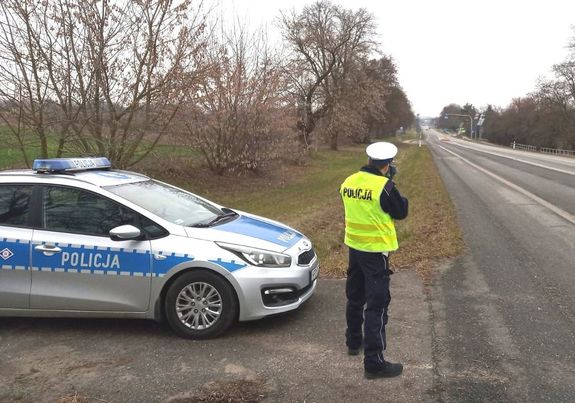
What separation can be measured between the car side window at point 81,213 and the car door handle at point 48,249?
0.19 m

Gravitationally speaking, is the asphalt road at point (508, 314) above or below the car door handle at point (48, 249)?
below

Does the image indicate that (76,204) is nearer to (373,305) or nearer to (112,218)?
(112,218)

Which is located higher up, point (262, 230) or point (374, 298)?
point (262, 230)

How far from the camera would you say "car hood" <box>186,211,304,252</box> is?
5043 mm

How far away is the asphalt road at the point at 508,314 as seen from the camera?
382 cm

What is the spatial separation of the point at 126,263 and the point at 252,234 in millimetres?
1234

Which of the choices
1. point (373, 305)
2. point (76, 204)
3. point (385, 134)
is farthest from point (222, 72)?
point (385, 134)

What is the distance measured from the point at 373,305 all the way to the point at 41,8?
11062mm

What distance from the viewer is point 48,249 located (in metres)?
4.95

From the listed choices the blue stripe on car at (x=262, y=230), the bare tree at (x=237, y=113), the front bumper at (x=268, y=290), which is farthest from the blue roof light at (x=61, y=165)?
the bare tree at (x=237, y=113)

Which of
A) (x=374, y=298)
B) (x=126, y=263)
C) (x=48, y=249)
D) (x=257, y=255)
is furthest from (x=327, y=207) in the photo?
(x=374, y=298)

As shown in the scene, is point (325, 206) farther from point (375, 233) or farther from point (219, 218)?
point (375, 233)

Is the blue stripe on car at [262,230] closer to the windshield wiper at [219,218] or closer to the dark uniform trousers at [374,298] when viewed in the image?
the windshield wiper at [219,218]

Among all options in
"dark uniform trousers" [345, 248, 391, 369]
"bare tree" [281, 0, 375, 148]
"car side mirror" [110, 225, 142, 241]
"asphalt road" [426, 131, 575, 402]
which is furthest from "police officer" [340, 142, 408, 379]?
"bare tree" [281, 0, 375, 148]
